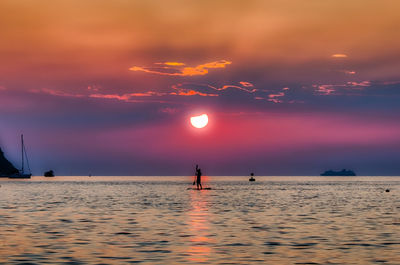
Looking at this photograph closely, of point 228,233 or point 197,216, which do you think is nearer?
point 228,233

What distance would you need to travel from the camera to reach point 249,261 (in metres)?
25.7

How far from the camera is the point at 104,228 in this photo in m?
40.7

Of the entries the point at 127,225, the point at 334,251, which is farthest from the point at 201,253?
the point at 127,225

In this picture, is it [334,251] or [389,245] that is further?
[389,245]

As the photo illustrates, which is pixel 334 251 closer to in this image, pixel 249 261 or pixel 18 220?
pixel 249 261

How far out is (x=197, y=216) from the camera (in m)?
51.8

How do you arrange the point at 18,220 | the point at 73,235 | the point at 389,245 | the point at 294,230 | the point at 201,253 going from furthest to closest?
the point at 18,220 → the point at 294,230 → the point at 73,235 → the point at 389,245 → the point at 201,253

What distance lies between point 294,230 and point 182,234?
7301 millimetres

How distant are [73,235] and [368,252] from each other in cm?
1645

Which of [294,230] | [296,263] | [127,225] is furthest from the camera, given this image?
[127,225]

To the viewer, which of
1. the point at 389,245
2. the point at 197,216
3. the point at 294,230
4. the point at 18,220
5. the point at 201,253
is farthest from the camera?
the point at 197,216

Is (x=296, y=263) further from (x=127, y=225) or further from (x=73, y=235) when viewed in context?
(x=127, y=225)

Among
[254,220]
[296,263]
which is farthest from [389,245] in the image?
[254,220]

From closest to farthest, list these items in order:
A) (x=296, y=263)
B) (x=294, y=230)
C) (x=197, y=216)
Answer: (x=296, y=263) < (x=294, y=230) < (x=197, y=216)
